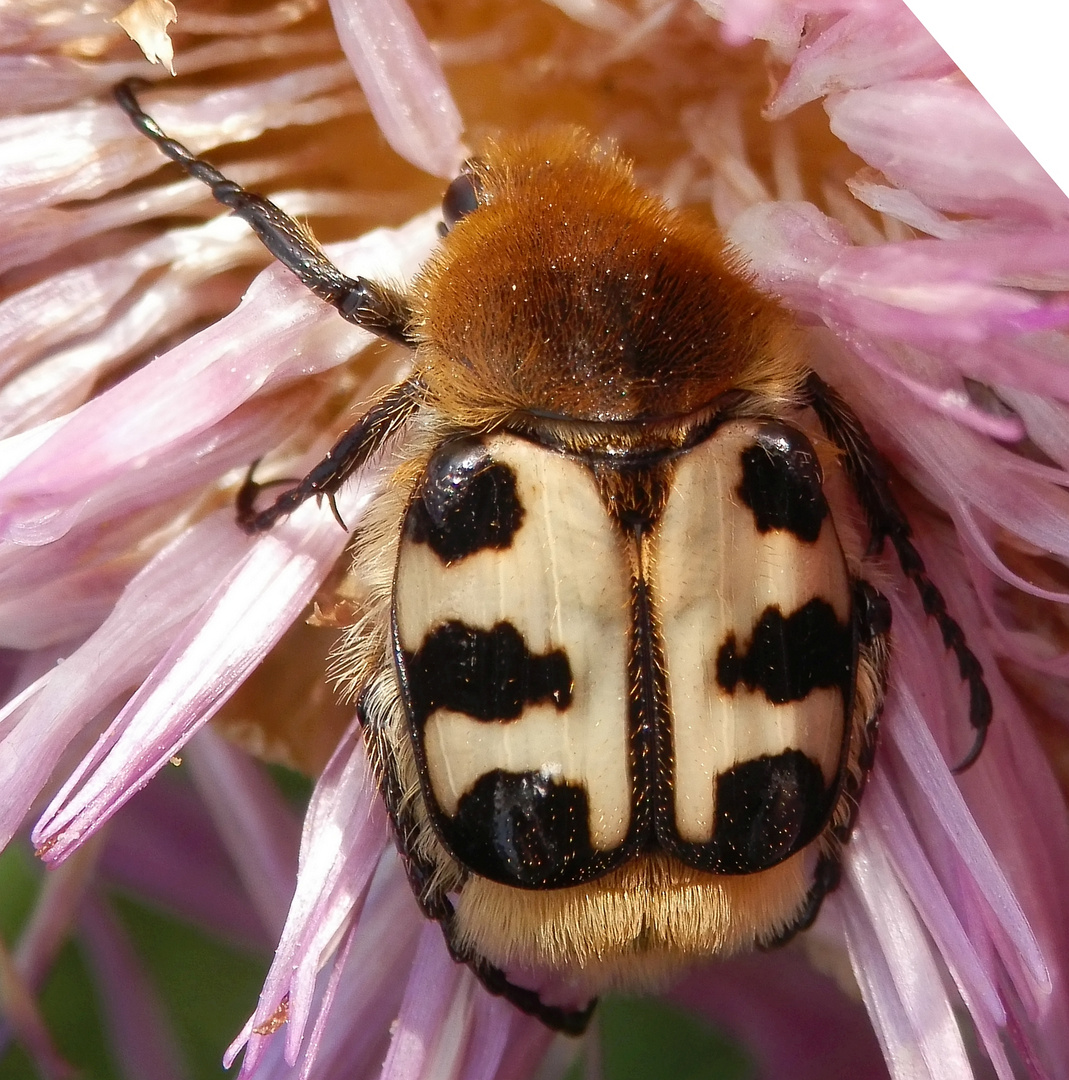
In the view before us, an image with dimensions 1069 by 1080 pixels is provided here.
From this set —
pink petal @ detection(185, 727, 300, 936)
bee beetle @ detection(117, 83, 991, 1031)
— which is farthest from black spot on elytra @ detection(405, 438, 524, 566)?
pink petal @ detection(185, 727, 300, 936)

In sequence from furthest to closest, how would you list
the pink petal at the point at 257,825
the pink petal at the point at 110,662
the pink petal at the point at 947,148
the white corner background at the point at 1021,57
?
the pink petal at the point at 257,825
the pink petal at the point at 110,662
the pink petal at the point at 947,148
the white corner background at the point at 1021,57

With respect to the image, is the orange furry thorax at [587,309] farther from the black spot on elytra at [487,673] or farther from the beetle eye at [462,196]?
the black spot on elytra at [487,673]

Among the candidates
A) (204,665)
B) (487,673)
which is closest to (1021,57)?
(487,673)

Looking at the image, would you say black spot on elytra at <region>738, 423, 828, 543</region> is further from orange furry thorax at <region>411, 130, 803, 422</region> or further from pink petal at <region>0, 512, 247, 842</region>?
pink petal at <region>0, 512, 247, 842</region>

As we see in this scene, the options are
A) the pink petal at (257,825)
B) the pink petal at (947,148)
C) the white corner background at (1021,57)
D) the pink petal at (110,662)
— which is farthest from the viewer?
the pink petal at (257,825)

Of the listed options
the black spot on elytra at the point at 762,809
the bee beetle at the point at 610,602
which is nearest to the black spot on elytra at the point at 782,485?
the bee beetle at the point at 610,602

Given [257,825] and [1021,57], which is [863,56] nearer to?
[1021,57]

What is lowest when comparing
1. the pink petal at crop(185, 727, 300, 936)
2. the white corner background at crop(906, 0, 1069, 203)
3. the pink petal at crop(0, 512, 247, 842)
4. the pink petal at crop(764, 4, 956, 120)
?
the pink petal at crop(185, 727, 300, 936)
